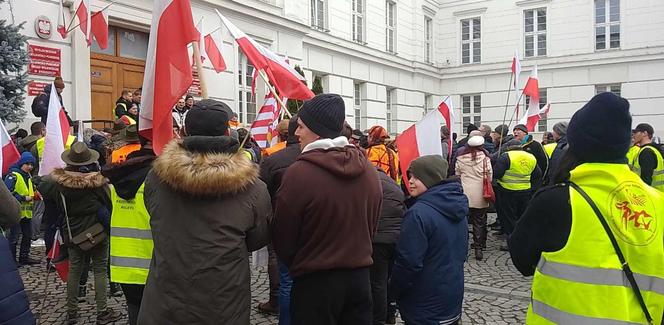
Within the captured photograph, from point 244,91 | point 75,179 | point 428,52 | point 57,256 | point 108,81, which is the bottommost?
point 57,256

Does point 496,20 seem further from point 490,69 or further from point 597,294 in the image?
point 597,294

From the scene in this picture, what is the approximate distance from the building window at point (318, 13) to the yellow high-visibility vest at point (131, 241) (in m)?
15.1

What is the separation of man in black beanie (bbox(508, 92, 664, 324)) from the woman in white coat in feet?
18.8

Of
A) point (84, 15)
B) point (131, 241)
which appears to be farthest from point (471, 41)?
point (131, 241)

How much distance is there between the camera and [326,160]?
292 cm

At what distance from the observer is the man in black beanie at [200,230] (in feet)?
8.64

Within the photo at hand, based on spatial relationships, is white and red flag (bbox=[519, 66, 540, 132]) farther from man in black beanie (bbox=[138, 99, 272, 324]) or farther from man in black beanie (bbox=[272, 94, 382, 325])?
man in black beanie (bbox=[138, 99, 272, 324])

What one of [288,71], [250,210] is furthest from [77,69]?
[250,210]

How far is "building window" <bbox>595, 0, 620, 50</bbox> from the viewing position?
2327 cm

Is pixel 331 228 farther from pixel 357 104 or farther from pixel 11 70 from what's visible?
pixel 357 104

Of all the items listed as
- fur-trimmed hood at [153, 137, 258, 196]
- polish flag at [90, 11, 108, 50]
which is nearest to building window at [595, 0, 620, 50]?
polish flag at [90, 11, 108, 50]

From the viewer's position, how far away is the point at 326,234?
2885 millimetres

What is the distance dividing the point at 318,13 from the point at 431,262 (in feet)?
52.5

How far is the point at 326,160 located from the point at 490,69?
24.6 metres
